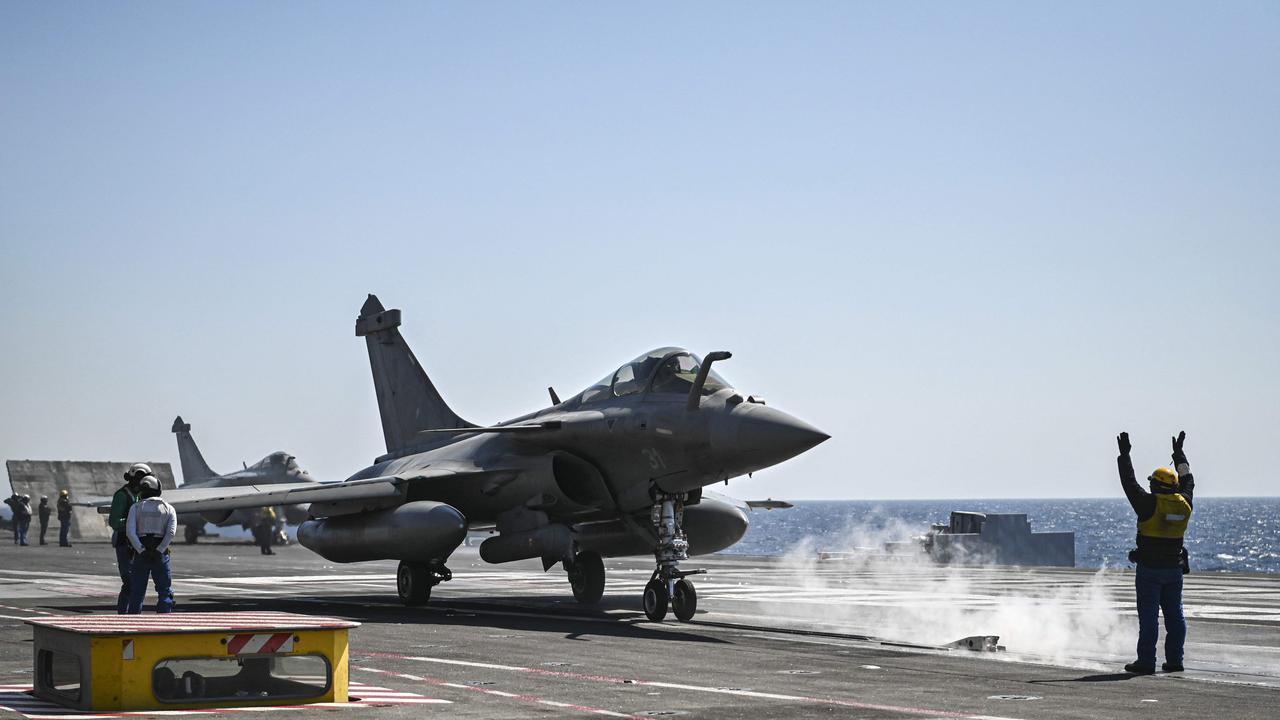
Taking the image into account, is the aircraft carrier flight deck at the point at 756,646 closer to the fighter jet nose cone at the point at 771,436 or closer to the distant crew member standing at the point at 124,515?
the distant crew member standing at the point at 124,515

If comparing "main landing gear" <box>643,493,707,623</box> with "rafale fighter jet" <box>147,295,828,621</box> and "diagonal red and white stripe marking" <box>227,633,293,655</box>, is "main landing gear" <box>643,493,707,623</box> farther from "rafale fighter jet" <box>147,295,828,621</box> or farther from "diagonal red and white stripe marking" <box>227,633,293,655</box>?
"diagonal red and white stripe marking" <box>227,633,293,655</box>

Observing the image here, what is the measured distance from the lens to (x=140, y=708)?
9461 mm

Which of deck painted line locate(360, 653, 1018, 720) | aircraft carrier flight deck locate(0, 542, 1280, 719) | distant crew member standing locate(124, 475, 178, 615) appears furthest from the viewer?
distant crew member standing locate(124, 475, 178, 615)

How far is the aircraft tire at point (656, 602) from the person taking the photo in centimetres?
1800

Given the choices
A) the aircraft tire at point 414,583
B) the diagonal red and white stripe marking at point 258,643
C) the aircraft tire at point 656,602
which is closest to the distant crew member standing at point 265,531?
the aircraft tire at point 414,583

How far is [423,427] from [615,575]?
810cm

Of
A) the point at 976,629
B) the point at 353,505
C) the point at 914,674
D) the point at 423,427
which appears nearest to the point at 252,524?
the point at 423,427

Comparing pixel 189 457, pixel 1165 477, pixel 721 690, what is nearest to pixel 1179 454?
pixel 1165 477

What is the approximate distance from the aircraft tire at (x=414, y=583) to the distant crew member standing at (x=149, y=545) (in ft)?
21.0

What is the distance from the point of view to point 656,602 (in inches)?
710

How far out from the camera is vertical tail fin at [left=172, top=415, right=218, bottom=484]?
184 feet

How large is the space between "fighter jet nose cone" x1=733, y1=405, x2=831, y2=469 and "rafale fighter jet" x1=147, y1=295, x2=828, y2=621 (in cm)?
2

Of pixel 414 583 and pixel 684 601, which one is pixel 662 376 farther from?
pixel 414 583

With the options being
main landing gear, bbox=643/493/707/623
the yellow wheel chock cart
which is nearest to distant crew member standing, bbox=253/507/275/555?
main landing gear, bbox=643/493/707/623
